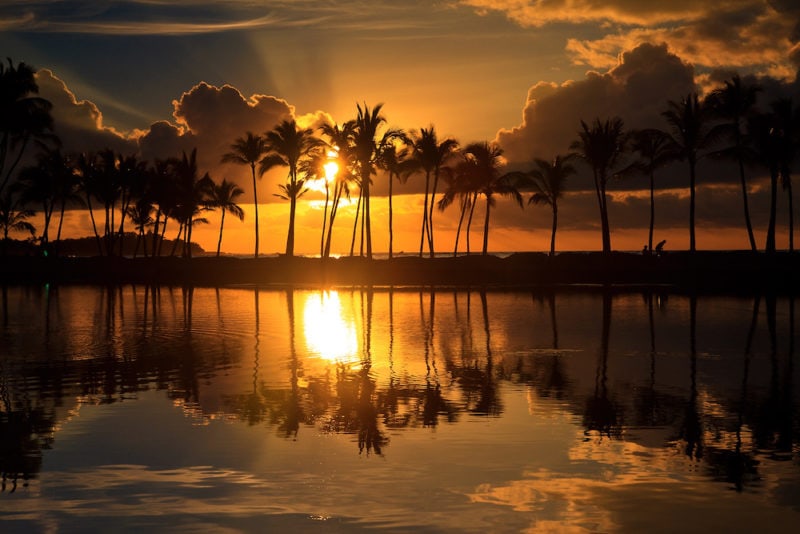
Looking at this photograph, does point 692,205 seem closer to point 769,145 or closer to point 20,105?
point 769,145

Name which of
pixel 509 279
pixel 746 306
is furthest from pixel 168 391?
pixel 509 279

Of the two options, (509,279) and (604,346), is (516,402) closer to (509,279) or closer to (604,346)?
(604,346)

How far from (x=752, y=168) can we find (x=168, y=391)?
54.9 meters

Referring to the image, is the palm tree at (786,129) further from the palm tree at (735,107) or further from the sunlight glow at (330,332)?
the sunlight glow at (330,332)

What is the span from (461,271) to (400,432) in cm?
5448

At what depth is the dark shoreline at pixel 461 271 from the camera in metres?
55.5

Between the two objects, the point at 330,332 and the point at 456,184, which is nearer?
the point at 330,332

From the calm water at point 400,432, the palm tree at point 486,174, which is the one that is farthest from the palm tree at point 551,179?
the calm water at point 400,432

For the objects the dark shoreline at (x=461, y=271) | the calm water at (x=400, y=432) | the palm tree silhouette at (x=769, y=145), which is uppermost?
the palm tree silhouette at (x=769, y=145)

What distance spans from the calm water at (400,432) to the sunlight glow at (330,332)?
19cm

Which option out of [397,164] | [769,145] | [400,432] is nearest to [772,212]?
[769,145]

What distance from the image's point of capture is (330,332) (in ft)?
82.5

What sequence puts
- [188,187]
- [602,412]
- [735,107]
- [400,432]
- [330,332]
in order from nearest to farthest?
1. [400,432]
2. [602,412]
3. [330,332]
4. [735,107]
5. [188,187]

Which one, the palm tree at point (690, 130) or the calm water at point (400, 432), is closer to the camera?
the calm water at point (400, 432)
